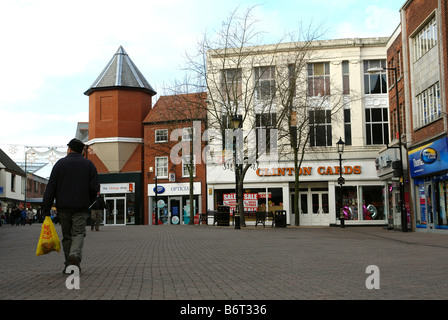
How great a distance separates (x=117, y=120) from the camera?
4800 cm

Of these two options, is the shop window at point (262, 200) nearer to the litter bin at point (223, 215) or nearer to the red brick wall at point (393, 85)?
the litter bin at point (223, 215)

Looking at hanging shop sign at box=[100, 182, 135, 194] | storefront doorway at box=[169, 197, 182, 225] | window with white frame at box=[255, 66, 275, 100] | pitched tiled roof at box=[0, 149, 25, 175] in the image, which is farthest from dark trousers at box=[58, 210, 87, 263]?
pitched tiled roof at box=[0, 149, 25, 175]

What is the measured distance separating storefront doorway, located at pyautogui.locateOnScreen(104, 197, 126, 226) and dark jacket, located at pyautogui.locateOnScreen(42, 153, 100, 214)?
40.0m

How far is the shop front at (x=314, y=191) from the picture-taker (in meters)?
40.2

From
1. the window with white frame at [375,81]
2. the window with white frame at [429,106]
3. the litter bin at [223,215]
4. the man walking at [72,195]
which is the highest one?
the window with white frame at [375,81]

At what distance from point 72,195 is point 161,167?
3922 cm

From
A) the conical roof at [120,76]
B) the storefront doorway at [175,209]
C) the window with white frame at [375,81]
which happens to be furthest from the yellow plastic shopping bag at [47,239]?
the conical roof at [120,76]

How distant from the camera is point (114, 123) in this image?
1890 inches

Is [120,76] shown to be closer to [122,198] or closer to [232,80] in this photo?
[122,198]

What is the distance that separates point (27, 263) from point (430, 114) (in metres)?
21.0

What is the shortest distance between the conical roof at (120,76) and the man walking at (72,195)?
1597 inches

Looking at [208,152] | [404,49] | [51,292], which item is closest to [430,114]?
[404,49]

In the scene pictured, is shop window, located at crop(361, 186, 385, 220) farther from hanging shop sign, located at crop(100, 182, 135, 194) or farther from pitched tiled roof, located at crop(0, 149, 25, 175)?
pitched tiled roof, located at crop(0, 149, 25, 175)
